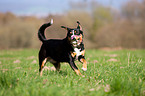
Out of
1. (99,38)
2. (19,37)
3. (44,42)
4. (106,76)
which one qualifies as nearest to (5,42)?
(19,37)

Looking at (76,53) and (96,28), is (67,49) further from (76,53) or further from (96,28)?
(96,28)

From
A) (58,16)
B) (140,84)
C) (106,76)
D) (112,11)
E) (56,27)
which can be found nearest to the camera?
(140,84)

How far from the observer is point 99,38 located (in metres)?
20.4

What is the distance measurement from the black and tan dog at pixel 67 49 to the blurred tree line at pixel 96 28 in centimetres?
1514

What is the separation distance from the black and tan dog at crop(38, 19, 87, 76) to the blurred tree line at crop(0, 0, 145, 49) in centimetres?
1514

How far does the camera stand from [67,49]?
458cm

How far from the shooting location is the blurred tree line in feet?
64.5

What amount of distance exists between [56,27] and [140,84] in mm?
17771

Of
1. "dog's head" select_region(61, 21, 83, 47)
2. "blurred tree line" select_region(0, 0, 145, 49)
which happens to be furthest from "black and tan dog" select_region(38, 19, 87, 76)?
"blurred tree line" select_region(0, 0, 145, 49)

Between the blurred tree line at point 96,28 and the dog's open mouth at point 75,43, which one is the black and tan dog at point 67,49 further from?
the blurred tree line at point 96,28

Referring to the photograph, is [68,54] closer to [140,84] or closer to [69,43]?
[69,43]

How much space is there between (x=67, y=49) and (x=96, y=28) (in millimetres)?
18896

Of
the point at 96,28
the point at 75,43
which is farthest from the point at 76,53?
the point at 96,28

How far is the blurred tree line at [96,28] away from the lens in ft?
64.5
